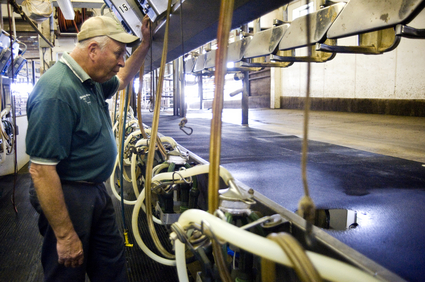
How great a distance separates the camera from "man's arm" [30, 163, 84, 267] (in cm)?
121

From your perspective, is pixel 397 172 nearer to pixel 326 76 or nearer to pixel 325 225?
pixel 325 225

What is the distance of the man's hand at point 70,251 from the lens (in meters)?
1.26

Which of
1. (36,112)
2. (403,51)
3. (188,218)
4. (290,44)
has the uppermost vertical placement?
(403,51)

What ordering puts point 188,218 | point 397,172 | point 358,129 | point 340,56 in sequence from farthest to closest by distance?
point 340,56 < point 358,129 < point 397,172 < point 188,218

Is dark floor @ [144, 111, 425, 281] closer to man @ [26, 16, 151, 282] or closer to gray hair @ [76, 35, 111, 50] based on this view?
man @ [26, 16, 151, 282]

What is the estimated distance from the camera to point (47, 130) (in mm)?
1185

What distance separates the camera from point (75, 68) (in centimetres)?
139

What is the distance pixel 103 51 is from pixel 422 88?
17.8 ft

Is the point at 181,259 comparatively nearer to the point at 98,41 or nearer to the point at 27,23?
the point at 98,41

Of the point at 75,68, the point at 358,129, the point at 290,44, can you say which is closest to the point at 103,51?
the point at 75,68

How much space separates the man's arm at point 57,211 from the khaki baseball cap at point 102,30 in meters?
0.60

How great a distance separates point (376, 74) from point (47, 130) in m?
6.24

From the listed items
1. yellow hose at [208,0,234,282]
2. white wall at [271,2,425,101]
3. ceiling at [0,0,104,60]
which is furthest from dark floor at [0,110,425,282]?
white wall at [271,2,425,101]

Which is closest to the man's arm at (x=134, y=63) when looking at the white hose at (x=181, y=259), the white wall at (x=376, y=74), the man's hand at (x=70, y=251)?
the man's hand at (x=70, y=251)
